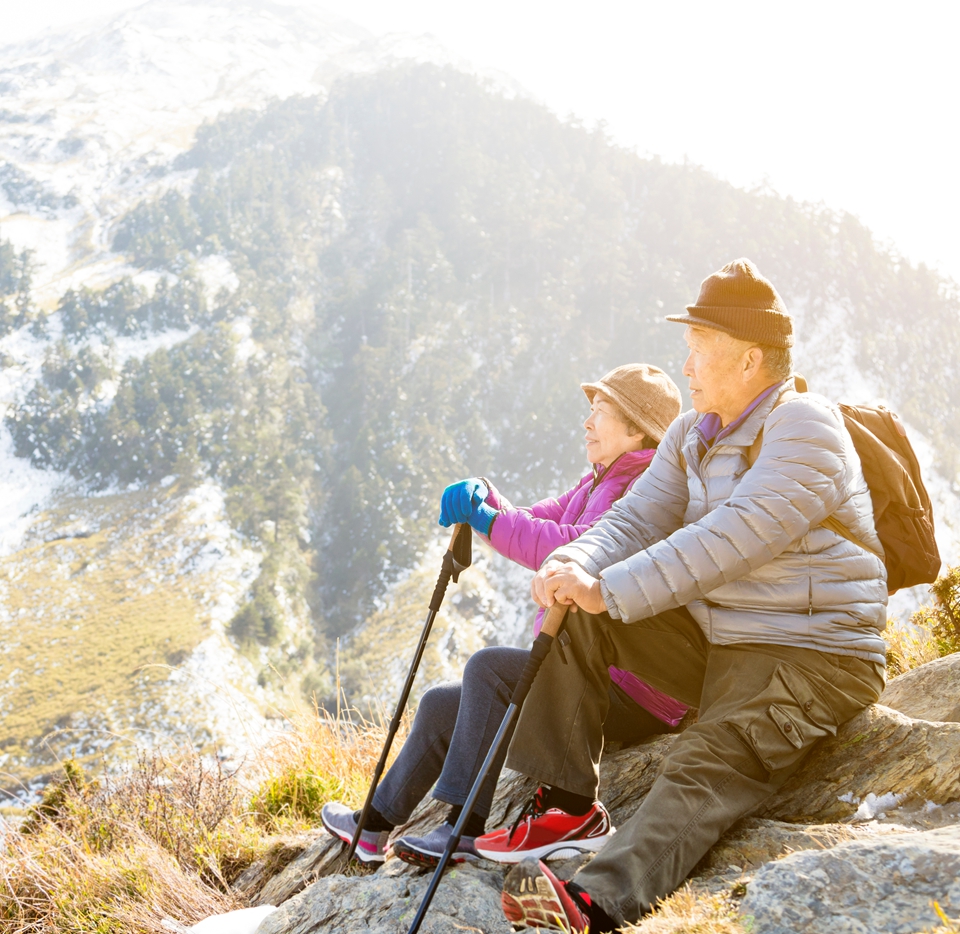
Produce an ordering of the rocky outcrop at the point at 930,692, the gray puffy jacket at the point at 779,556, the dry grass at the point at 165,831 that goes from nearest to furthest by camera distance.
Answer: the gray puffy jacket at the point at 779,556
the rocky outcrop at the point at 930,692
the dry grass at the point at 165,831

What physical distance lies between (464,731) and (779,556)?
53.3 inches

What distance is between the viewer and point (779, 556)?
255 centimetres

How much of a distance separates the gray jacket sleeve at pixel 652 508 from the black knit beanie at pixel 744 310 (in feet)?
1.39

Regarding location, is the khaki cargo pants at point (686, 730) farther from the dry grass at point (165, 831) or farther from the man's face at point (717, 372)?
the dry grass at point (165, 831)

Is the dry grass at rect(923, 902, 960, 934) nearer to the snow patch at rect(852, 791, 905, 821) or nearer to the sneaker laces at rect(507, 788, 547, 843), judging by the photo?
the snow patch at rect(852, 791, 905, 821)

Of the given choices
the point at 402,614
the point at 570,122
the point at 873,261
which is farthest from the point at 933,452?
the point at 570,122

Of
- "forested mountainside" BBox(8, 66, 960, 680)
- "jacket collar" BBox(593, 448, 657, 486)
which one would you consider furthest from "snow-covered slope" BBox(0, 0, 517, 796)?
"jacket collar" BBox(593, 448, 657, 486)

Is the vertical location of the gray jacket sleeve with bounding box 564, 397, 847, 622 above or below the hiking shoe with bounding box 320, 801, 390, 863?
above

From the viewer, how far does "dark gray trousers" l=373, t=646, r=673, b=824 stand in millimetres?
2889

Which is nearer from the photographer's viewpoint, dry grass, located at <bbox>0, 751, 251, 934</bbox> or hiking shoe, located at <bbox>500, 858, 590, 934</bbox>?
hiking shoe, located at <bbox>500, 858, 590, 934</bbox>

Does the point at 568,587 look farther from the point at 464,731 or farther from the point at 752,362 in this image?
the point at 752,362

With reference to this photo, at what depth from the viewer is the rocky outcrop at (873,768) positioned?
238 cm

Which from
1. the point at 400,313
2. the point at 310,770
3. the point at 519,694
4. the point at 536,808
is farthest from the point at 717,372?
the point at 400,313

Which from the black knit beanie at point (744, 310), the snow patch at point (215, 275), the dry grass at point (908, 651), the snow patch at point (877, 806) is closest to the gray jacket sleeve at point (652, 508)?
the black knit beanie at point (744, 310)
